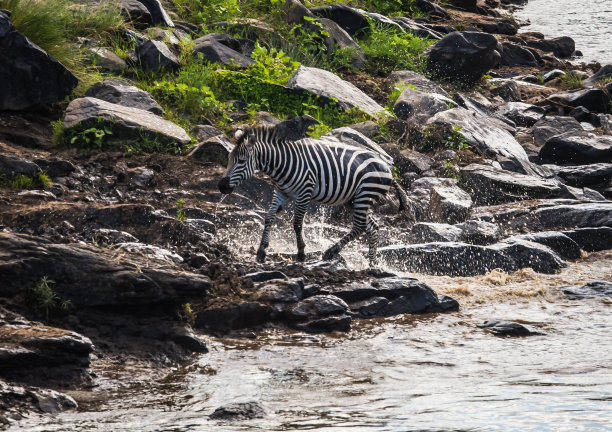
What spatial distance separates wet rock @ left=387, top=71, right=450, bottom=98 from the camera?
18656 mm

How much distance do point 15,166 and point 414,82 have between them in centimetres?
1011

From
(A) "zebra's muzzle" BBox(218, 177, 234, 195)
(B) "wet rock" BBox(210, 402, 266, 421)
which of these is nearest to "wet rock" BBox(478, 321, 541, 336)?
(B) "wet rock" BBox(210, 402, 266, 421)

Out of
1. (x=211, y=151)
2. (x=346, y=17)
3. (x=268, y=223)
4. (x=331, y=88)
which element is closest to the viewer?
(x=268, y=223)

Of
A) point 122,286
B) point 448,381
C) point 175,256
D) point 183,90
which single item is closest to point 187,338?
point 122,286

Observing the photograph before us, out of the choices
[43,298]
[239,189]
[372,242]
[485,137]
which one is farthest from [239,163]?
[485,137]

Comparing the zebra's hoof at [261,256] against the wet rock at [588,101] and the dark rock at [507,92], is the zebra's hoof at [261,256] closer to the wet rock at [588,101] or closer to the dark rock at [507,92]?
the dark rock at [507,92]

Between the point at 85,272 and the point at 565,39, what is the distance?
2491cm

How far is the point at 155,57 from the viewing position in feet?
52.6

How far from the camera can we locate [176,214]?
464 inches

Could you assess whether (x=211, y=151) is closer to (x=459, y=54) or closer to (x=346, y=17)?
(x=459, y=54)

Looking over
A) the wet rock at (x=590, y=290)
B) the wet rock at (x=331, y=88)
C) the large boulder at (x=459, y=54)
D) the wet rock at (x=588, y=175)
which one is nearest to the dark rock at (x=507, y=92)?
the large boulder at (x=459, y=54)

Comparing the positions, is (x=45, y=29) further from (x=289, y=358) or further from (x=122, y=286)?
(x=289, y=358)

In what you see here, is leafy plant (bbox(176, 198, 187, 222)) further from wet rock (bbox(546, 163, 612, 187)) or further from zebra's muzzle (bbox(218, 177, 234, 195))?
wet rock (bbox(546, 163, 612, 187))

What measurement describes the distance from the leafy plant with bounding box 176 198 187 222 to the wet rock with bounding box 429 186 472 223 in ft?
13.9
